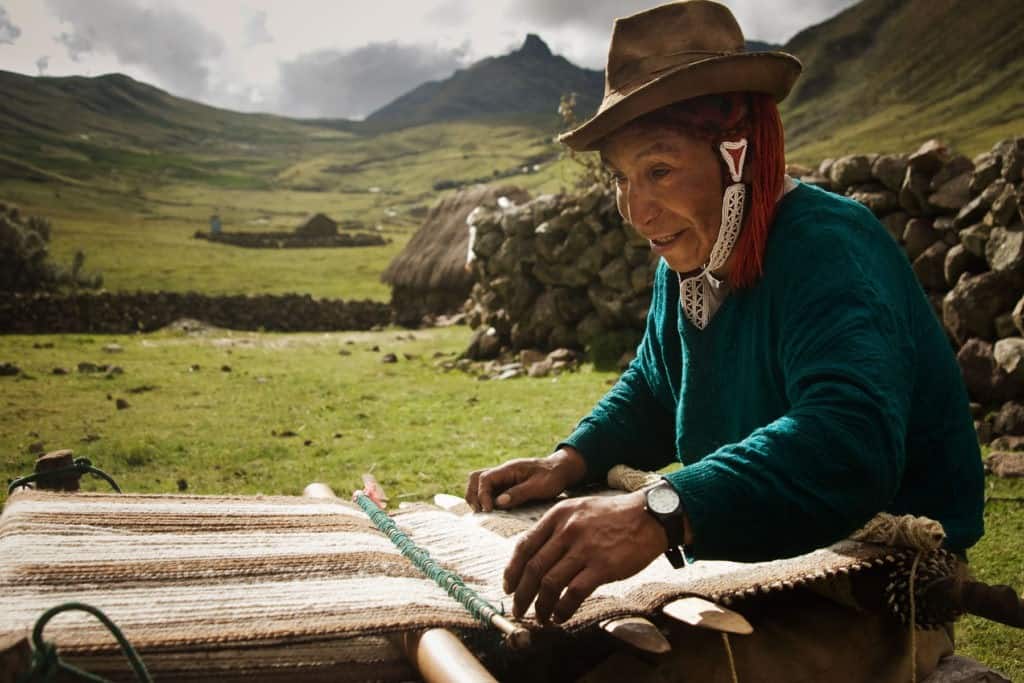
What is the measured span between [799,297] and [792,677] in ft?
3.12

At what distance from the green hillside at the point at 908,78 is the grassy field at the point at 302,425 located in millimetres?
65544

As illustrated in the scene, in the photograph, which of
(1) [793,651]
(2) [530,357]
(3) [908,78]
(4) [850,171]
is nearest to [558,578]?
(1) [793,651]

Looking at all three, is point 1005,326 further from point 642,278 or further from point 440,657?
point 440,657

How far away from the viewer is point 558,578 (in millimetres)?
1640

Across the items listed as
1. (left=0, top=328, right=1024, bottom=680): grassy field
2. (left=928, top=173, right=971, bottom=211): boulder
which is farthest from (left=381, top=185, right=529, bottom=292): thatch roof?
(left=928, top=173, right=971, bottom=211): boulder

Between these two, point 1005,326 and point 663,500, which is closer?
point 663,500

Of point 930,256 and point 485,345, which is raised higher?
point 930,256

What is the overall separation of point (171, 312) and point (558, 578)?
23147mm

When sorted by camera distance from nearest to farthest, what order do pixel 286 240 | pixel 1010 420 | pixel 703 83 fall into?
pixel 703 83 → pixel 1010 420 → pixel 286 240

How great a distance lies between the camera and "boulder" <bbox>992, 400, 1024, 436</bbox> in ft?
22.2

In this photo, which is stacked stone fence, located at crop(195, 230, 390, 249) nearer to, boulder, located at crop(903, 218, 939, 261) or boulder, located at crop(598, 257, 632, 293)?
boulder, located at crop(598, 257, 632, 293)

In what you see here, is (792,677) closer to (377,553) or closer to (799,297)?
(799,297)

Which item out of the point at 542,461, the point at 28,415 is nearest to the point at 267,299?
the point at 28,415

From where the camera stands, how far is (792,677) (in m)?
1.85
